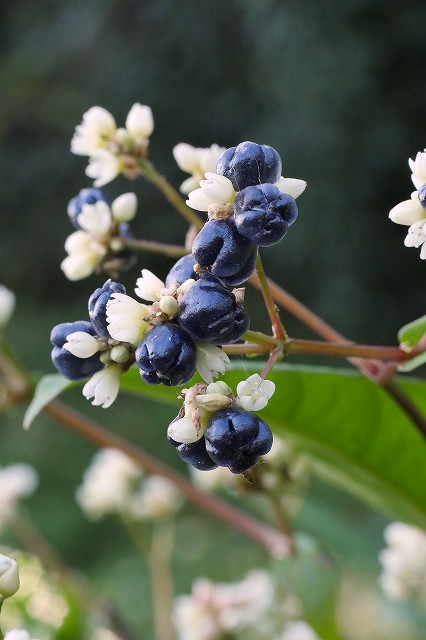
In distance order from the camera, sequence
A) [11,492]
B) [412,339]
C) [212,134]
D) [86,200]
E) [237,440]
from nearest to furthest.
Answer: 1. [237,440]
2. [412,339]
3. [86,200]
4. [11,492]
5. [212,134]

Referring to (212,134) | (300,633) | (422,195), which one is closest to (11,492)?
(300,633)

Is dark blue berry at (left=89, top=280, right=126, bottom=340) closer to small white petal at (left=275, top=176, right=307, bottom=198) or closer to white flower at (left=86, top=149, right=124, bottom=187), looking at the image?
small white petal at (left=275, top=176, right=307, bottom=198)

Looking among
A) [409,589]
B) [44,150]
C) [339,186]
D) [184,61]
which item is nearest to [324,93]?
[339,186]

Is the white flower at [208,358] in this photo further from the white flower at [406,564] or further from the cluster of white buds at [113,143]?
the white flower at [406,564]

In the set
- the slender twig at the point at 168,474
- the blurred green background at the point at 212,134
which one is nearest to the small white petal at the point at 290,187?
the slender twig at the point at 168,474

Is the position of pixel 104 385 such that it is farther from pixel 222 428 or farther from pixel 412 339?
pixel 412 339

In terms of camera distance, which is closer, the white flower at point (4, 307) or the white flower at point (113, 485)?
the white flower at point (4, 307)
